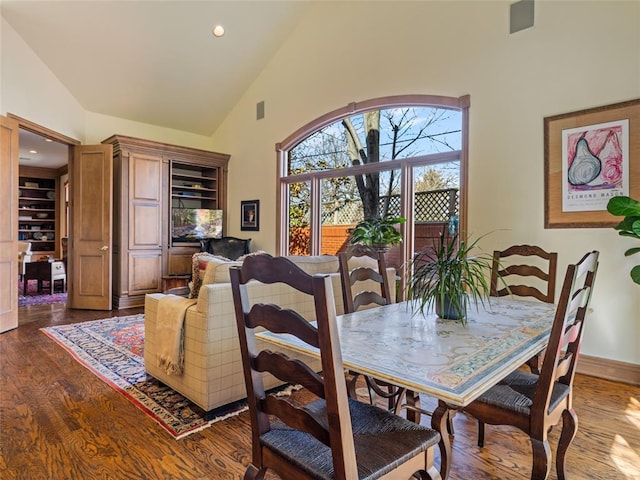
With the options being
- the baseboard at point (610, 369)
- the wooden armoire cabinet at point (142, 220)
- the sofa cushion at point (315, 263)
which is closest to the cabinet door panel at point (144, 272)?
the wooden armoire cabinet at point (142, 220)

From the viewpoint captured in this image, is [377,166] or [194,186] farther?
[194,186]

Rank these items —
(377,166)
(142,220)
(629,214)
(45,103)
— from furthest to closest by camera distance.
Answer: (142,220), (45,103), (377,166), (629,214)

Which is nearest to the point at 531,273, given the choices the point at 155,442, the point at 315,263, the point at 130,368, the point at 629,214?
the point at 629,214

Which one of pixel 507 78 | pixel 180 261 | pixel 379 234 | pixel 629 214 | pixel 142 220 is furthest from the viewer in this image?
pixel 180 261

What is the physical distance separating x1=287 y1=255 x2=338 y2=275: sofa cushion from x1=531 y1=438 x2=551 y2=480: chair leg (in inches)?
69.4

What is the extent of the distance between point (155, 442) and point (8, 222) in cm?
384

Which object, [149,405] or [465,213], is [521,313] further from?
[149,405]

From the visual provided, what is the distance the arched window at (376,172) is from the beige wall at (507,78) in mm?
219

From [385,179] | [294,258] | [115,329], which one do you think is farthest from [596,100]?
[115,329]

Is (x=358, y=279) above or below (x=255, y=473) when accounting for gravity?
above

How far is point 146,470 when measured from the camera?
184cm

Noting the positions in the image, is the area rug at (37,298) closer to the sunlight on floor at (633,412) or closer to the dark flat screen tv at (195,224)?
the dark flat screen tv at (195,224)

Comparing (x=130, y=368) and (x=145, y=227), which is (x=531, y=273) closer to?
(x=130, y=368)

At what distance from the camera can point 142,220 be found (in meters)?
5.97
